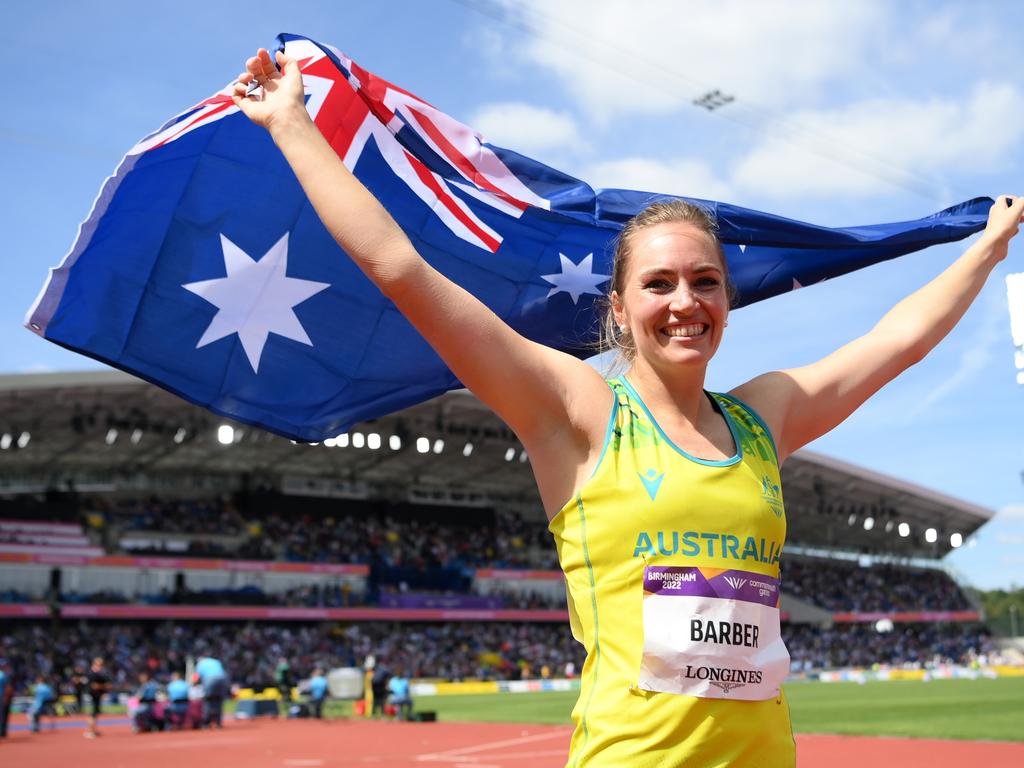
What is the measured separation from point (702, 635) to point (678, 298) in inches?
26.4

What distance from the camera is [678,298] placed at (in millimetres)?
2182

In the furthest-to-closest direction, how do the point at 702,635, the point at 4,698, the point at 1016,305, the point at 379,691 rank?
the point at 379,691
the point at 4,698
the point at 1016,305
the point at 702,635

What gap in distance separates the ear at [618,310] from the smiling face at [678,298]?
0.13 metres

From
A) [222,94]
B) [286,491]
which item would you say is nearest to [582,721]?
[222,94]

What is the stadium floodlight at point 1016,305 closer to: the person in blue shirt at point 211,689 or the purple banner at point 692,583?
the purple banner at point 692,583

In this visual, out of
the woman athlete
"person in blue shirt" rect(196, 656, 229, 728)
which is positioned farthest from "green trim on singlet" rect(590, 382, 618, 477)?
"person in blue shirt" rect(196, 656, 229, 728)

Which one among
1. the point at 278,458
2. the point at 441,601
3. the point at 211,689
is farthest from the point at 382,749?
the point at 278,458

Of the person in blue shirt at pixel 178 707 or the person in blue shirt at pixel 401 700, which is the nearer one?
the person in blue shirt at pixel 178 707

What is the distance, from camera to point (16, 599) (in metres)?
37.0

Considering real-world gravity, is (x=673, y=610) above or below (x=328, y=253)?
below

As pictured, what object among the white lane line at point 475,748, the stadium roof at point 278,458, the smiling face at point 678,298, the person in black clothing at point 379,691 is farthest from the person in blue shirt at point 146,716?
the smiling face at point 678,298

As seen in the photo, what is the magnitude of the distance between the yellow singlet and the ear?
344mm

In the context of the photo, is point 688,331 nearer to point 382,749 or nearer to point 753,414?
point 753,414

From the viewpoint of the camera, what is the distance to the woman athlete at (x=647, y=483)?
1.99 m
